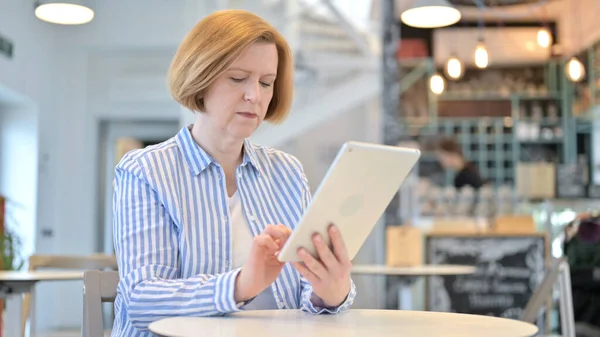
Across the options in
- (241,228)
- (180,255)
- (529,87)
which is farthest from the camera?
(529,87)

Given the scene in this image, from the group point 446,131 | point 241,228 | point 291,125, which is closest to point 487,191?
point 291,125

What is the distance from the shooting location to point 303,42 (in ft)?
20.9

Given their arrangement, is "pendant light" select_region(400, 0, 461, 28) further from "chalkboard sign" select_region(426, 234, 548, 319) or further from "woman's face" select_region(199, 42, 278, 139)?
"woman's face" select_region(199, 42, 278, 139)

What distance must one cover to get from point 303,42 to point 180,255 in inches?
193

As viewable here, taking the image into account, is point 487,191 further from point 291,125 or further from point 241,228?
point 241,228

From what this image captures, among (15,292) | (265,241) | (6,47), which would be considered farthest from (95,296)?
(6,47)

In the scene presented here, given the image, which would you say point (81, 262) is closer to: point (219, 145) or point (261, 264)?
point (219, 145)

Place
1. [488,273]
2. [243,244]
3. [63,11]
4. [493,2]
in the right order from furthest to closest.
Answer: [493,2]
[488,273]
[63,11]
[243,244]

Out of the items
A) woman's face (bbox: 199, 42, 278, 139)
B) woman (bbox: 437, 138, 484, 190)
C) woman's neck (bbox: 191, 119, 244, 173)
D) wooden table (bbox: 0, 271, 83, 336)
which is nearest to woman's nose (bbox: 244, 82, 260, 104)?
woman's face (bbox: 199, 42, 278, 139)

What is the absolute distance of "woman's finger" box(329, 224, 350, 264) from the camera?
1312 mm

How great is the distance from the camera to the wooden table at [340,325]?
4.11 ft

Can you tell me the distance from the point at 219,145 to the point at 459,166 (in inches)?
253

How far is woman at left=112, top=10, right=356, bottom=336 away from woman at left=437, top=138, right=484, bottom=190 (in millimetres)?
6124

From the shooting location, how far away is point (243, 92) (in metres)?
1.66
